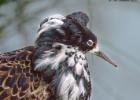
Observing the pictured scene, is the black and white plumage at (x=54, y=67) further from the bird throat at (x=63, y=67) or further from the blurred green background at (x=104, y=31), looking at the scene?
the blurred green background at (x=104, y=31)

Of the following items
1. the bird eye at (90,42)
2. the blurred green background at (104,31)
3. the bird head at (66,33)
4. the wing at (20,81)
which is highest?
the bird head at (66,33)

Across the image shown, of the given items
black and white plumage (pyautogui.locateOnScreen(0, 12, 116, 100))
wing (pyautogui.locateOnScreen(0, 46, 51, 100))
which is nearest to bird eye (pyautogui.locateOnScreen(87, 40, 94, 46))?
black and white plumage (pyautogui.locateOnScreen(0, 12, 116, 100))

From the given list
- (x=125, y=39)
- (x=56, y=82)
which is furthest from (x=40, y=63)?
→ (x=125, y=39)

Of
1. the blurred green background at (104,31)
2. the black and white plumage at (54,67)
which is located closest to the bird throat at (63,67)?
the black and white plumage at (54,67)

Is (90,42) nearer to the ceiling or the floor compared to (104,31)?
nearer to the ceiling

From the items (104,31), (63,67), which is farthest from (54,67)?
(104,31)

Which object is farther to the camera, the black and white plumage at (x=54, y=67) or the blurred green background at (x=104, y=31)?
the blurred green background at (x=104, y=31)

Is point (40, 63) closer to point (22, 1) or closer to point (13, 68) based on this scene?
point (13, 68)

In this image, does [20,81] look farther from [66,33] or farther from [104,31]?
[104,31]
